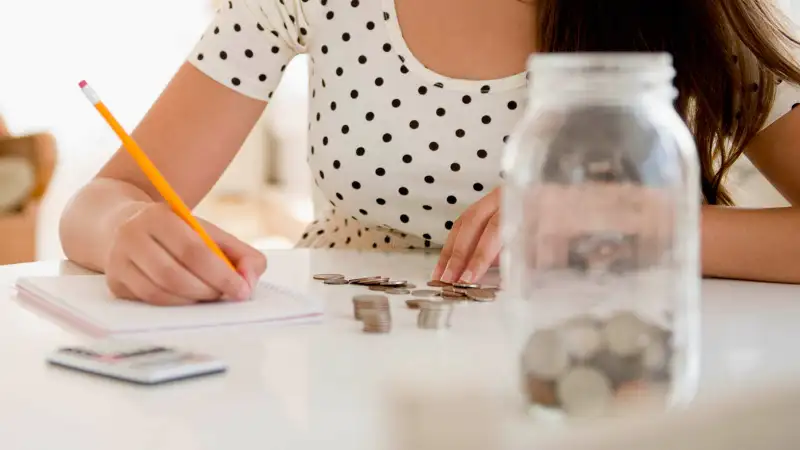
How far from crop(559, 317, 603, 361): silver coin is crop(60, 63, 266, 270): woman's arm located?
684mm

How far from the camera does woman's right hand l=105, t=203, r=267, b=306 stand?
0.68m

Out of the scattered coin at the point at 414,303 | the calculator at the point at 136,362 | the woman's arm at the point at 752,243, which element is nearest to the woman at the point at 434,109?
the woman's arm at the point at 752,243

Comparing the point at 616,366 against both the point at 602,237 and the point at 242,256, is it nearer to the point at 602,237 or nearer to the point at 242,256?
the point at 602,237

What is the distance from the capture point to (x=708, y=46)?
3.27 feet

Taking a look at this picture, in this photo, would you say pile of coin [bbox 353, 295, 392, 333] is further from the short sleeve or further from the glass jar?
the short sleeve

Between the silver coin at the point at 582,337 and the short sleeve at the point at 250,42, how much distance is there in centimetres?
86

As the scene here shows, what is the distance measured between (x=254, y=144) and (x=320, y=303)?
3950 millimetres

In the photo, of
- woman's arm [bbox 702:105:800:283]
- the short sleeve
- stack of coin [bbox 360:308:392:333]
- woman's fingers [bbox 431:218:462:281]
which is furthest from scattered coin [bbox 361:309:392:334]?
the short sleeve

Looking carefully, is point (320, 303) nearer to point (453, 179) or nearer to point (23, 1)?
point (453, 179)

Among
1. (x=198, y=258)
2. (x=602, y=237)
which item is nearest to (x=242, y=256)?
(x=198, y=258)

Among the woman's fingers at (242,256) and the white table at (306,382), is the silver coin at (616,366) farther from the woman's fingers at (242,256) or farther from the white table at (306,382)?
the woman's fingers at (242,256)

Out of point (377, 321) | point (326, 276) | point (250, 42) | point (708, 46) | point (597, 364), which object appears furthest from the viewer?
point (250, 42)

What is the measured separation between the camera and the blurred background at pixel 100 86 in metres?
4.05

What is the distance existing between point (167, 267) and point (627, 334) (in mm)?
386
